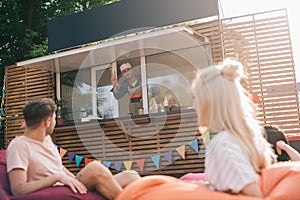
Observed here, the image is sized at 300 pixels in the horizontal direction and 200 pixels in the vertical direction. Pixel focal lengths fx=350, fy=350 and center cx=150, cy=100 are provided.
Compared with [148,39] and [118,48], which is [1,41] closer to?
[118,48]

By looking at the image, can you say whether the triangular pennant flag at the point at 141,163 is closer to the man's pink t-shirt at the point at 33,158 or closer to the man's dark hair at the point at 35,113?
the man's pink t-shirt at the point at 33,158

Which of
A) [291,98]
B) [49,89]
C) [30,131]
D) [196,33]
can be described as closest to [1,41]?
[49,89]

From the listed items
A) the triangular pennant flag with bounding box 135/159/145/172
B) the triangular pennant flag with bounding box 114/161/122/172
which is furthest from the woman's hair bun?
the triangular pennant flag with bounding box 114/161/122/172

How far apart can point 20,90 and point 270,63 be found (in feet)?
21.9

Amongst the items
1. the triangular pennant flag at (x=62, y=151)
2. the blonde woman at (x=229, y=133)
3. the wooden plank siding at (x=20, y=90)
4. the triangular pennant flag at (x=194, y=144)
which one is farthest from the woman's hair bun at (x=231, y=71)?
the wooden plank siding at (x=20, y=90)

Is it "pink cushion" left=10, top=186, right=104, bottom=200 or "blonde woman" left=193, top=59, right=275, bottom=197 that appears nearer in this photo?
"blonde woman" left=193, top=59, right=275, bottom=197

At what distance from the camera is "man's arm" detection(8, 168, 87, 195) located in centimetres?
241

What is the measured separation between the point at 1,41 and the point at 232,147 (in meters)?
11.8

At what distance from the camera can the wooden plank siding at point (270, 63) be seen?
661 cm

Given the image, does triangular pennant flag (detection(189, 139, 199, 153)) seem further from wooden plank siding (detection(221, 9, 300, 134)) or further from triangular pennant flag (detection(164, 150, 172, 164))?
wooden plank siding (detection(221, 9, 300, 134))

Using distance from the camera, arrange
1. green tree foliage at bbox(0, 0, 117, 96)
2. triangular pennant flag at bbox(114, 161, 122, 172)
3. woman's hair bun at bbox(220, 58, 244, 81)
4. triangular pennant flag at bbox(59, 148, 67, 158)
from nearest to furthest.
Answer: woman's hair bun at bbox(220, 58, 244, 81) → triangular pennant flag at bbox(114, 161, 122, 172) → triangular pennant flag at bbox(59, 148, 67, 158) → green tree foliage at bbox(0, 0, 117, 96)

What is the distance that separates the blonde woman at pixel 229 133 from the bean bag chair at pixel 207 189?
7 cm

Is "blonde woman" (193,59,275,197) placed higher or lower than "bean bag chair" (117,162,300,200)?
higher

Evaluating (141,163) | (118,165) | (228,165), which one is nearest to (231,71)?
(228,165)
